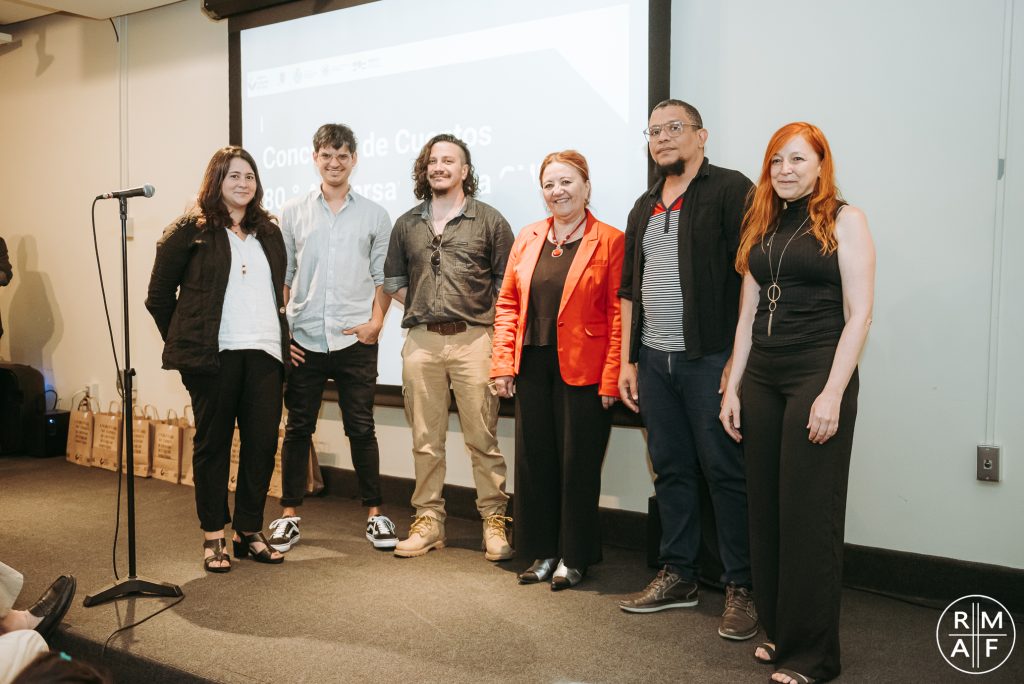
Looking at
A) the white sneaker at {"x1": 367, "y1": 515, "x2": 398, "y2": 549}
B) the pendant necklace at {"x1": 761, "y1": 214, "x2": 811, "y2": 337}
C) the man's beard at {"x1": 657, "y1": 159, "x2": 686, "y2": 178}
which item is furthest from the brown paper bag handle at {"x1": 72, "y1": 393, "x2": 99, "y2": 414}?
the pendant necklace at {"x1": 761, "y1": 214, "x2": 811, "y2": 337}

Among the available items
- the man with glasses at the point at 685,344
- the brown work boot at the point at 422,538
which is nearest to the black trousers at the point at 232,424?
the brown work boot at the point at 422,538

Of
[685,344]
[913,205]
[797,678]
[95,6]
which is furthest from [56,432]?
[913,205]

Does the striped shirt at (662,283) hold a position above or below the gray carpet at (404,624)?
above

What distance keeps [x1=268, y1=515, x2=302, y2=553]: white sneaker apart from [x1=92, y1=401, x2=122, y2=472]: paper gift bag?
197cm

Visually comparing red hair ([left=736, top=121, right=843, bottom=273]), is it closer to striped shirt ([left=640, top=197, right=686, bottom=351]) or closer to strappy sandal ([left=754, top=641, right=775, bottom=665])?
striped shirt ([left=640, top=197, right=686, bottom=351])

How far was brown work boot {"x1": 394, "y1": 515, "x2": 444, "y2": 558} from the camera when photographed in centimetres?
316

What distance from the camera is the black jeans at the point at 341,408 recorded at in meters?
3.29

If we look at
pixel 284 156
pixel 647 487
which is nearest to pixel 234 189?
pixel 284 156

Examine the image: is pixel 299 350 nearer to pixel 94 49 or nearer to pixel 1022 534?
pixel 1022 534

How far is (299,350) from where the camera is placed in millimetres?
3256

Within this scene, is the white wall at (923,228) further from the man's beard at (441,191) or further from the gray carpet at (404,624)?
the man's beard at (441,191)

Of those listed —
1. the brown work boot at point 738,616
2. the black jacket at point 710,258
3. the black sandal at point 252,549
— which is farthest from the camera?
the black sandal at point 252,549

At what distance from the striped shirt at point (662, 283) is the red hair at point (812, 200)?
34 centimetres

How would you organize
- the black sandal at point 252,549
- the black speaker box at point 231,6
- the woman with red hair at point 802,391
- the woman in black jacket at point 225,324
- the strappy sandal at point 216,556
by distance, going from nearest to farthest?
the woman with red hair at point 802,391 → the woman in black jacket at point 225,324 → the strappy sandal at point 216,556 → the black sandal at point 252,549 → the black speaker box at point 231,6
